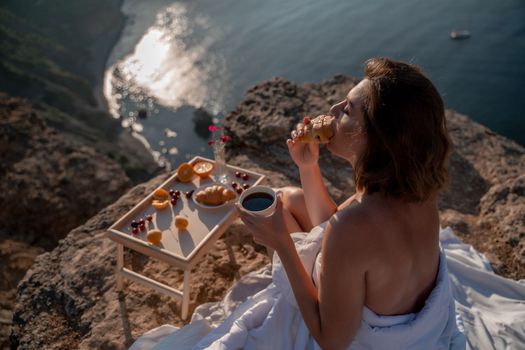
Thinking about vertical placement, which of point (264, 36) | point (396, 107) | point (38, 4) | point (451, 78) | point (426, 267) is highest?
point (38, 4)

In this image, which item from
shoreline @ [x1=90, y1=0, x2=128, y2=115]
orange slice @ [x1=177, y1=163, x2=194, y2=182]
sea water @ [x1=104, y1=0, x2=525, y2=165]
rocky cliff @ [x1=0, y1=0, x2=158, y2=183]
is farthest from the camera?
shoreline @ [x1=90, y1=0, x2=128, y2=115]

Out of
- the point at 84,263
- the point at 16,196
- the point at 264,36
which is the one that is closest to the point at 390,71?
the point at 84,263

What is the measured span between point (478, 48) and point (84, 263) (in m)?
36.3

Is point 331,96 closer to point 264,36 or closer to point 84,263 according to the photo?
point 84,263

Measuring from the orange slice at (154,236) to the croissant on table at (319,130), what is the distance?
1200 mm

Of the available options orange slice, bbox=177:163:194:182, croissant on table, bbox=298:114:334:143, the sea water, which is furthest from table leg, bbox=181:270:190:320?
the sea water

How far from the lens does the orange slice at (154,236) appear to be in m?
3.33

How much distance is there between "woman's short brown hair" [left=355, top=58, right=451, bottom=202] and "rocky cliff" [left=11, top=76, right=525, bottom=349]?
88.0 inches

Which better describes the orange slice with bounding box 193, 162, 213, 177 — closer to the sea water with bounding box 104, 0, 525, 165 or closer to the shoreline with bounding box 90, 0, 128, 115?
the sea water with bounding box 104, 0, 525, 165

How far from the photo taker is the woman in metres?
1.91

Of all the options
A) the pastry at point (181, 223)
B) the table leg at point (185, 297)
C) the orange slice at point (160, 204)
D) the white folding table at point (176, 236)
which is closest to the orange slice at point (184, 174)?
the white folding table at point (176, 236)

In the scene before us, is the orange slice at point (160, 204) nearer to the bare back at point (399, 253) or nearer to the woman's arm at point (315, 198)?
the woman's arm at point (315, 198)

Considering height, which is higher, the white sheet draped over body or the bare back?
the bare back

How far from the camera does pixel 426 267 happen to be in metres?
2.21
